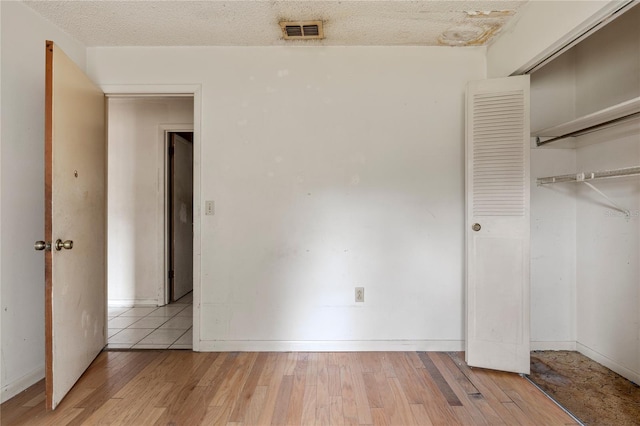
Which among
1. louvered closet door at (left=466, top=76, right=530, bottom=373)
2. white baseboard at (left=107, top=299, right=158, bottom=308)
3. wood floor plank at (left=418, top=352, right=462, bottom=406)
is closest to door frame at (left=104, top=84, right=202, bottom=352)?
white baseboard at (left=107, top=299, right=158, bottom=308)

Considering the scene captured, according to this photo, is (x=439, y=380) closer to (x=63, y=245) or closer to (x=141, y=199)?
(x=63, y=245)

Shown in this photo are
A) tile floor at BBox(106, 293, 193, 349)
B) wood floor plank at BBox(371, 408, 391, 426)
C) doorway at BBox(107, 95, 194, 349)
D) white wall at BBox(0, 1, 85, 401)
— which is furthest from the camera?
doorway at BBox(107, 95, 194, 349)

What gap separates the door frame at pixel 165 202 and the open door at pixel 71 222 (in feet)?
4.05

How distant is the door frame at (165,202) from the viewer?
361cm

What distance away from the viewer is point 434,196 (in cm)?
239

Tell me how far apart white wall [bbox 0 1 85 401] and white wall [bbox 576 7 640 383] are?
381 centimetres

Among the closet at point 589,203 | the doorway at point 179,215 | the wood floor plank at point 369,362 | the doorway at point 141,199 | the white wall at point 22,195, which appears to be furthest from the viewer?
the doorway at point 179,215

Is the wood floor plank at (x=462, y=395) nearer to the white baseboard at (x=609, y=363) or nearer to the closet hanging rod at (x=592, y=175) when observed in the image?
the white baseboard at (x=609, y=363)

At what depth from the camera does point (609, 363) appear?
2.15m

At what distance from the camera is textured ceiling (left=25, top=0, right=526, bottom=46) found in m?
1.91

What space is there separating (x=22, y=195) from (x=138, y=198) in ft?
5.87

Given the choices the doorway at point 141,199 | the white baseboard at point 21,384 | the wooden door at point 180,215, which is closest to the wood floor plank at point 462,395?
the white baseboard at point 21,384

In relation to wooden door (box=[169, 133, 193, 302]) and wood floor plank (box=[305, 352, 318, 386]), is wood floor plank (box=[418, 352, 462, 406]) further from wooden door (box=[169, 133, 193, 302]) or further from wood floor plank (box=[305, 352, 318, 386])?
wooden door (box=[169, 133, 193, 302])

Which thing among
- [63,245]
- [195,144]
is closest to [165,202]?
[195,144]
